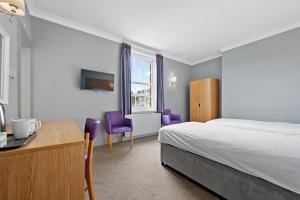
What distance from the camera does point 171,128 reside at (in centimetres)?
233

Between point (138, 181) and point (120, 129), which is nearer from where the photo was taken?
point (138, 181)

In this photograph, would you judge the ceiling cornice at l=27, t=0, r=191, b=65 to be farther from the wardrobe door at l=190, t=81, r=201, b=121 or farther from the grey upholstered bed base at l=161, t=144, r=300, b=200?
the grey upholstered bed base at l=161, t=144, r=300, b=200

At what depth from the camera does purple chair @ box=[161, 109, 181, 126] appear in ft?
15.2

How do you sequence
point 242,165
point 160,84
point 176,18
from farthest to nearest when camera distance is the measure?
point 160,84, point 176,18, point 242,165

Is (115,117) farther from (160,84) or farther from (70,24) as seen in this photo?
(70,24)

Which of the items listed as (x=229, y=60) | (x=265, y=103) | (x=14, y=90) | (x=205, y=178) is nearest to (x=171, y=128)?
(x=205, y=178)

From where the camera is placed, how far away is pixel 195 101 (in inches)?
205

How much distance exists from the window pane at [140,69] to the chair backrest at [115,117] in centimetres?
132

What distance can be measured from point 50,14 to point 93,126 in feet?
9.66

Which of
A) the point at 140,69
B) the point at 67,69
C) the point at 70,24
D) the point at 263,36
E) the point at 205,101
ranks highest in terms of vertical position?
the point at 70,24

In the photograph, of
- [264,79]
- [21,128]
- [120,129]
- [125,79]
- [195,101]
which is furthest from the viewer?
[195,101]

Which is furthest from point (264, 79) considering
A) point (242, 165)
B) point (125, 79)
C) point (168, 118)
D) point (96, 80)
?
point (96, 80)

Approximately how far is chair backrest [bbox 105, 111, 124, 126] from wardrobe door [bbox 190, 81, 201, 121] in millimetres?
2959

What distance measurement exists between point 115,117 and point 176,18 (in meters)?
2.83
